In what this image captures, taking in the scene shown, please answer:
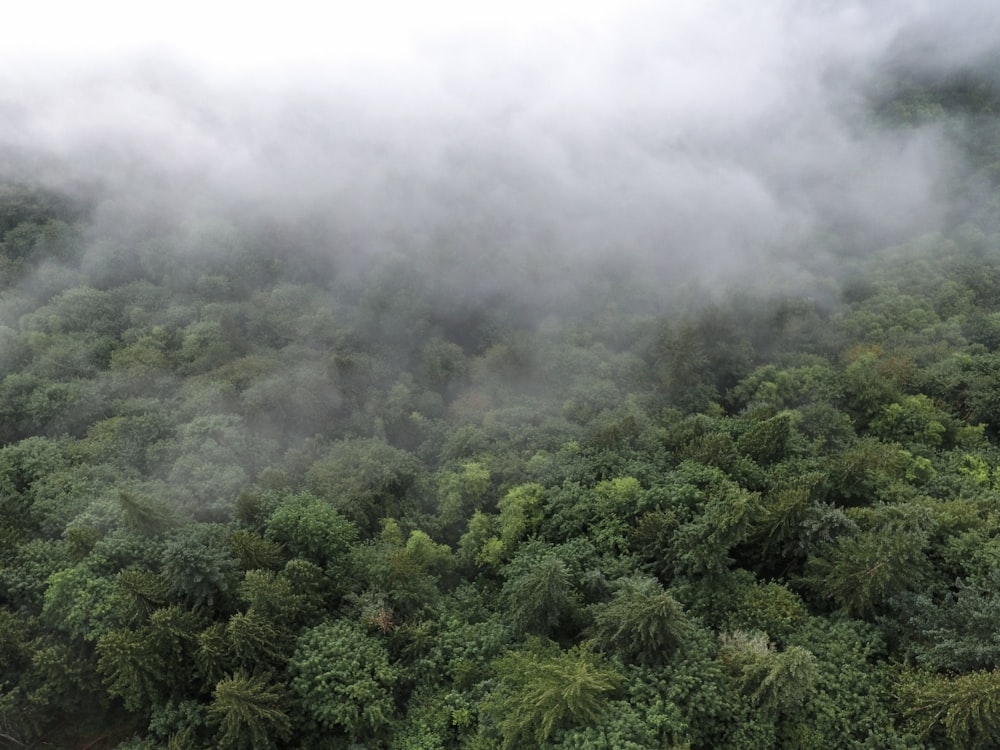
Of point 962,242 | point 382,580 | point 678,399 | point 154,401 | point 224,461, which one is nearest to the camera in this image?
point 382,580

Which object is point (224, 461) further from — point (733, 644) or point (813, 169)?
point (813, 169)

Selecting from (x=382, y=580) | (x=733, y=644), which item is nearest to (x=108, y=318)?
(x=382, y=580)

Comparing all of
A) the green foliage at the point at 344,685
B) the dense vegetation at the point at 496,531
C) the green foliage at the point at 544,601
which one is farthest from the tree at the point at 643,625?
the green foliage at the point at 344,685

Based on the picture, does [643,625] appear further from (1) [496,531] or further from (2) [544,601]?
(1) [496,531]

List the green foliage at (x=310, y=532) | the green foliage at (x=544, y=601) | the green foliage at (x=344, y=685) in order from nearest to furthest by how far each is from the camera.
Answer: the green foliage at (x=344, y=685)
the green foliage at (x=544, y=601)
the green foliage at (x=310, y=532)

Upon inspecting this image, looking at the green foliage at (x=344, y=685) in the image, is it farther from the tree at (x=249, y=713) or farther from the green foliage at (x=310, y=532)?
the green foliage at (x=310, y=532)

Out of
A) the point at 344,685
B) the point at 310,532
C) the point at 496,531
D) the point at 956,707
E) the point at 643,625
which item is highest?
the point at 956,707

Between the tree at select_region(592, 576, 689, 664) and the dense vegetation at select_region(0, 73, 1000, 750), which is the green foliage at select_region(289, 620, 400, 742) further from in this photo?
the tree at select_region(592, 576, 689, 664)

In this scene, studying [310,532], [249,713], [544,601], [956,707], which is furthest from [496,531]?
[956,707]
